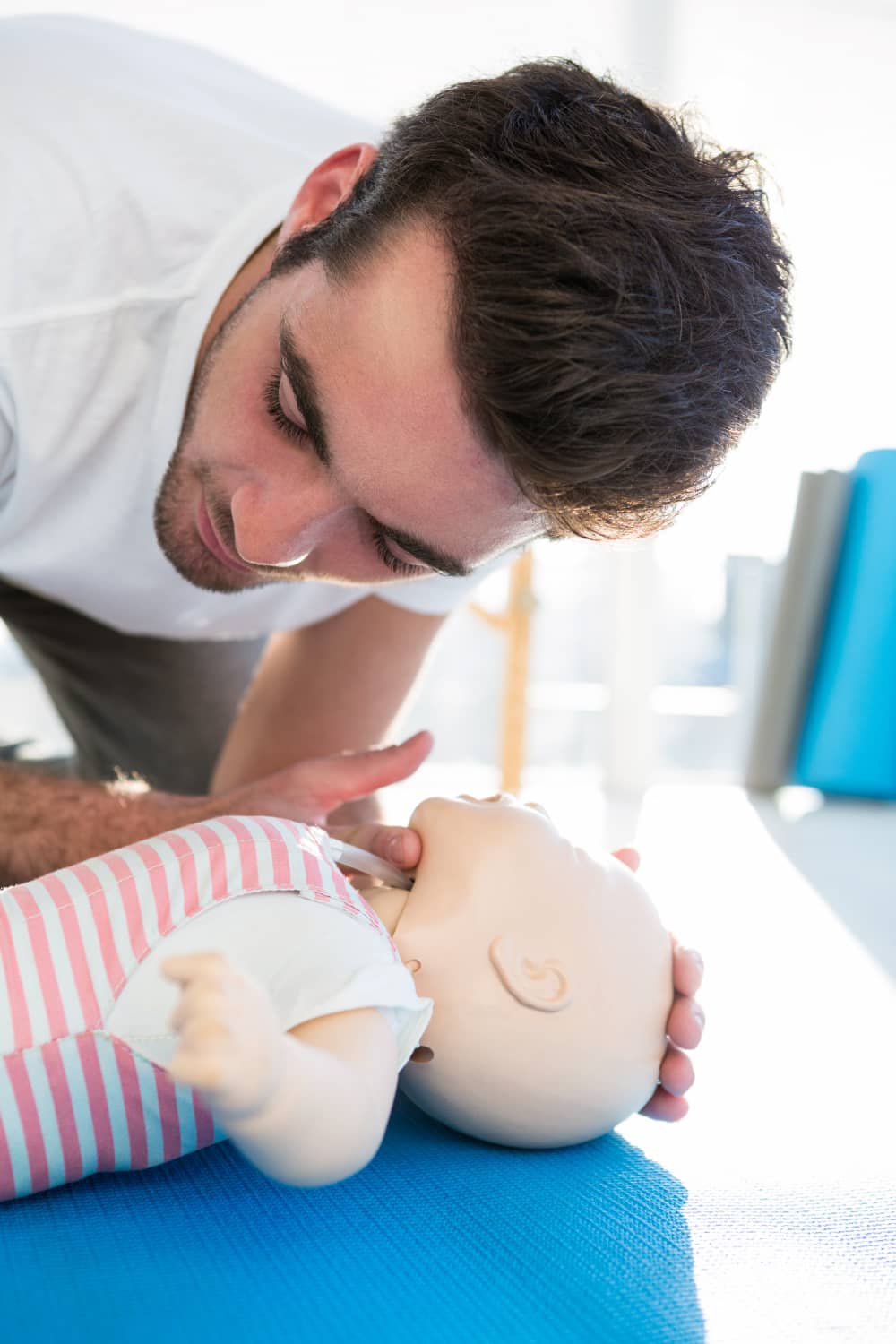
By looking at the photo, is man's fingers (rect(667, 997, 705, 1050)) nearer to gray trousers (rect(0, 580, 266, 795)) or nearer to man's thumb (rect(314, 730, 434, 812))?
man's thumb (rect(314, 730, 434, 812))

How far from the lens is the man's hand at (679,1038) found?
1031 millimetres

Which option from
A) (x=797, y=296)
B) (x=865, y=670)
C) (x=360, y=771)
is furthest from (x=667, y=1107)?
(x=797, y=296)

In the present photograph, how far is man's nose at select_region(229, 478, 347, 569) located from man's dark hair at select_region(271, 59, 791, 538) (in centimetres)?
17

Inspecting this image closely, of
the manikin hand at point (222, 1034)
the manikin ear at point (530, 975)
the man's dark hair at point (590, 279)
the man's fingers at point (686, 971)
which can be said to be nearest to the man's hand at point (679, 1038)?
the man's fingers at point (686, 971)

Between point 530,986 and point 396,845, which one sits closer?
point 530,986

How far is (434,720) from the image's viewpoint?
3.92 metres

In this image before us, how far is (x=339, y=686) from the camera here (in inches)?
70.1

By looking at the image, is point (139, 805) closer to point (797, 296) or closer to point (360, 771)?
point (360, 771)

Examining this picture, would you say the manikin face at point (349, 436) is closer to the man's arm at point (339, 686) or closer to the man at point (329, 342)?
the man at point (329, 342)

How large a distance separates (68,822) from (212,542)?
36 centimetres

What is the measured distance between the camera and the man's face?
3.21 feet

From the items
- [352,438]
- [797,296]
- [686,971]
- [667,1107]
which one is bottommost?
[667,1107]

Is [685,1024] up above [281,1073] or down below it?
below

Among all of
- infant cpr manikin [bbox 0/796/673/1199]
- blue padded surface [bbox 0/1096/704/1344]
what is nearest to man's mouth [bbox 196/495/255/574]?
infant cpr manikin [bbox 0/796/673/1199]
